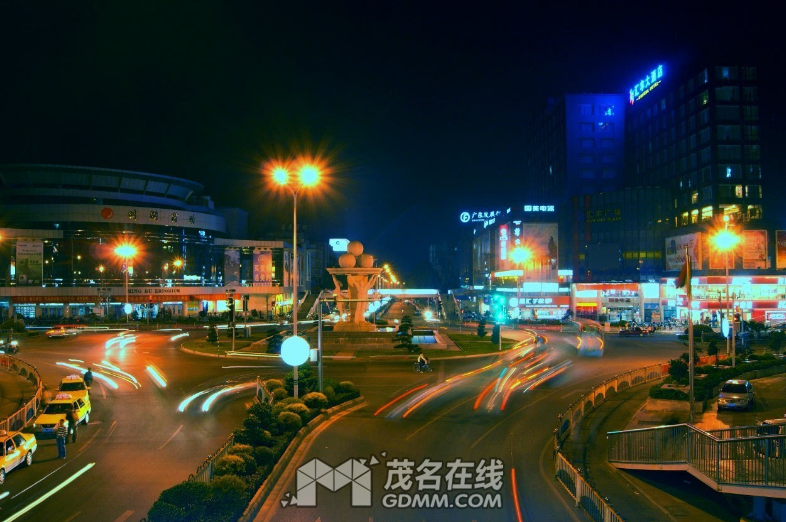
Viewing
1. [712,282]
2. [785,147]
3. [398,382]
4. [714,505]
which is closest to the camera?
[714,505]

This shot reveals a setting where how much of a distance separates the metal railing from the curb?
10988 mm

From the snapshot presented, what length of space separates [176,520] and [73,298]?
85334mm

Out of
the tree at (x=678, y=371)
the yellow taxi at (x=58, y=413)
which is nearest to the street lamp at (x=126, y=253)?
the yellow taxi at (x=58, y=413)

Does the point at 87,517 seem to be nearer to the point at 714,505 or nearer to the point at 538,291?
the point at 714,505

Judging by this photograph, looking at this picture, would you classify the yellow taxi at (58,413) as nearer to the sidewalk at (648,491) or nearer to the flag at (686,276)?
the sidewalk at (648,491)

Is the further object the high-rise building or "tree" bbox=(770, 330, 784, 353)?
the high-rise building

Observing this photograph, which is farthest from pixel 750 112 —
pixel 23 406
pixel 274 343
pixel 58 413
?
pixel 23 406

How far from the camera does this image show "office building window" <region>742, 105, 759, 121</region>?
327 ft

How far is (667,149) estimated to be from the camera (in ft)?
378

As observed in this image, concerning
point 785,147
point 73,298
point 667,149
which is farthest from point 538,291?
point 73,298

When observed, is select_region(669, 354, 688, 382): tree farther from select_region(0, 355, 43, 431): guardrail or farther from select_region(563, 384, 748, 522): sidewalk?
select_region(0, 355, 43, 431): guardrail

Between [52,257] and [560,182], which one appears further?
[560,182]

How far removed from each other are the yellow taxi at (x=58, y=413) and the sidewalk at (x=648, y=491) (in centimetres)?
1893

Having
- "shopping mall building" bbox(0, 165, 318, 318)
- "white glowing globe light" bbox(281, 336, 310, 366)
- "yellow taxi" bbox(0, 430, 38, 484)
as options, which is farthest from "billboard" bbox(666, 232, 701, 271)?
"yellow taxi" bbox(0, 430, 38, 484)
